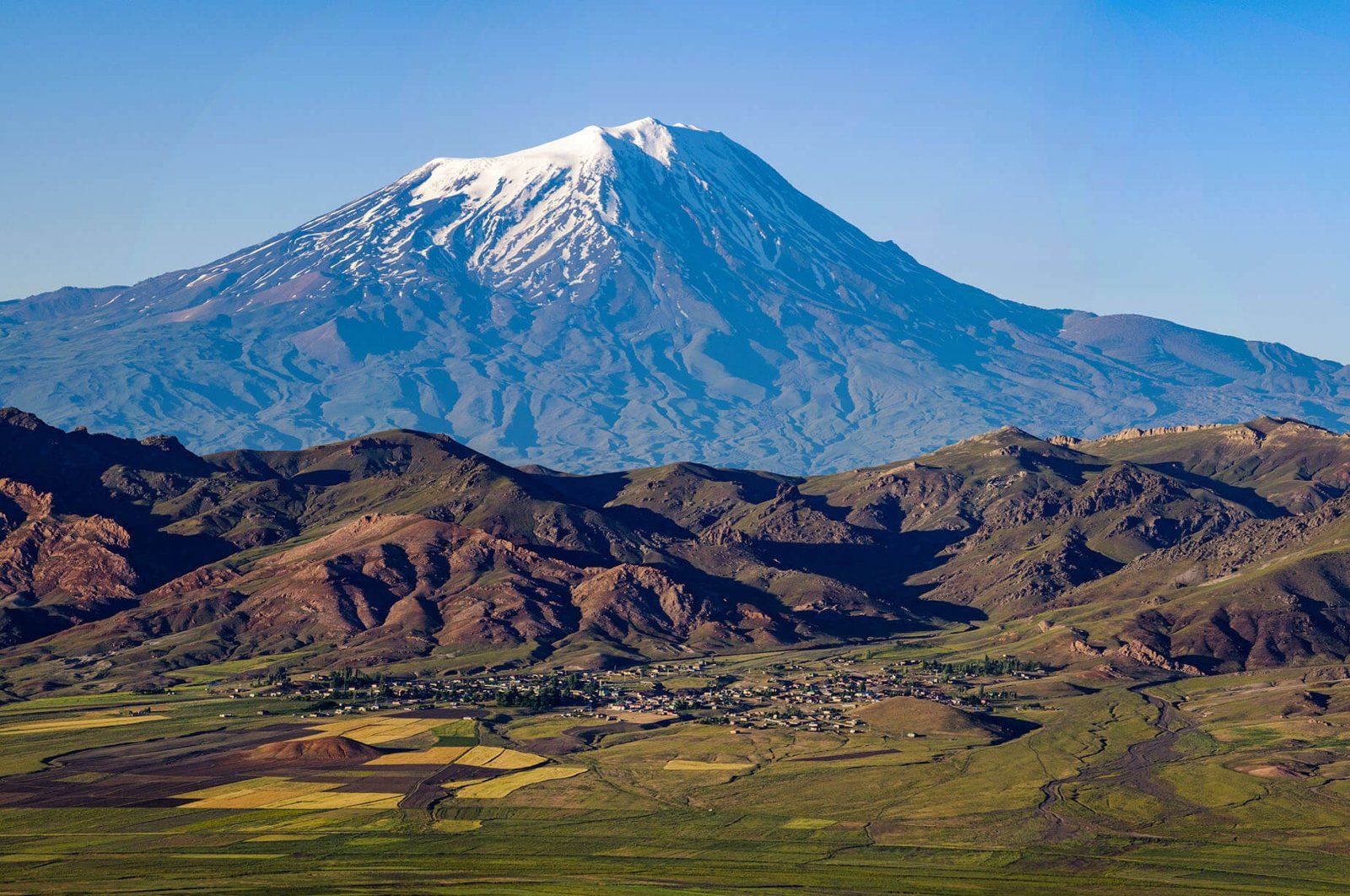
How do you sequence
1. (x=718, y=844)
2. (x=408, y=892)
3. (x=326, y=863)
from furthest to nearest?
(x=718, y=844) < (x=326, y=863) < (x=408, y=892)

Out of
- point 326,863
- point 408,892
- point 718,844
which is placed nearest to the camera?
point 408,892

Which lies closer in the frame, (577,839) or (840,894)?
(840,894)

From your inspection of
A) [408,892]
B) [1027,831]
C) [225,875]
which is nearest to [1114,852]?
[1027,831]

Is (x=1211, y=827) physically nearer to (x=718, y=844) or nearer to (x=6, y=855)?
(x=718, y=844)

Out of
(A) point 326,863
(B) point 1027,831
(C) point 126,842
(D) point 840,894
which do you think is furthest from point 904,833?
(C) point 126,842

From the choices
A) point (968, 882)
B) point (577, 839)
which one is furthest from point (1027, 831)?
point (577, 839)

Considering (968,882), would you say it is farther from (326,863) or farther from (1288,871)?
(326,863)

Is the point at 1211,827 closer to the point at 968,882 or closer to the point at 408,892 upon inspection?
the point at 968,882

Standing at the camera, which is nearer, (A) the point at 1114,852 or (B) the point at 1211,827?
(A) the point at 1114,852
